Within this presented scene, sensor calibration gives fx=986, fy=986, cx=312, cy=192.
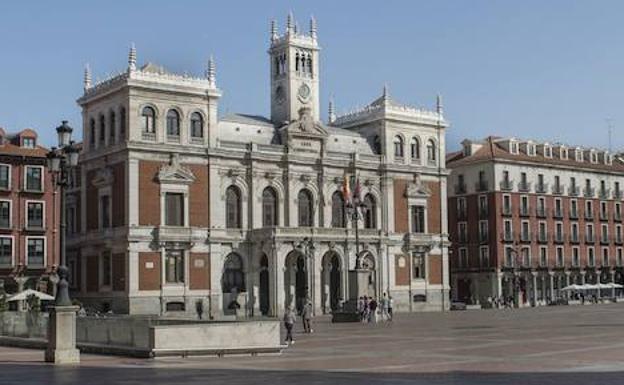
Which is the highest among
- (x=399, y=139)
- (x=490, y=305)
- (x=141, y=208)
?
(x=399, y=139)

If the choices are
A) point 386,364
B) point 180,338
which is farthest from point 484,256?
point 386,364

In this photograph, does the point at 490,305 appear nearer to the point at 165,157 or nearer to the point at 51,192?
the point at 165,157

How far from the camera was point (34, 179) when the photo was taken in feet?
244

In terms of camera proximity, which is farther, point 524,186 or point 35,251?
point 524,186

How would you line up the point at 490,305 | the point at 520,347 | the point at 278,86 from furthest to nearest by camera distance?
the point at 490,305
the point at 278,86
the point at 520,347

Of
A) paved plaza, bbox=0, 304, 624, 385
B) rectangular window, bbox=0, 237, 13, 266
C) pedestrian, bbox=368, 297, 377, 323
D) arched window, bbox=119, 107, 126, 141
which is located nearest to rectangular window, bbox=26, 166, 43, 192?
rectangular window, bbox=0, 237, 13, 266

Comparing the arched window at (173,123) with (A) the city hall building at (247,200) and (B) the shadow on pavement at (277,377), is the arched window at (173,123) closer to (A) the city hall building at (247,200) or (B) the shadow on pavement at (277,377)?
(A) the city hall building at (247,200)

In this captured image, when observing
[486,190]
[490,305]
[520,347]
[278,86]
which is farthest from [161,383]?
[486,190]

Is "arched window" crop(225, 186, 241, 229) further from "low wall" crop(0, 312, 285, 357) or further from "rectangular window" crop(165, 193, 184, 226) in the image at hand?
"low wall" crop(0, 312, 285, 357)

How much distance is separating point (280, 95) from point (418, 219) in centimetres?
1772

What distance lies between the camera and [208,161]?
79875 millimetres

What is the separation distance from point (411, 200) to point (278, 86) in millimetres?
16508

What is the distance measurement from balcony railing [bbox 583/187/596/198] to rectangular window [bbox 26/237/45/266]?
67.6m

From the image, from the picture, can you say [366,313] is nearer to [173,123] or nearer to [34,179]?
[173,123]
